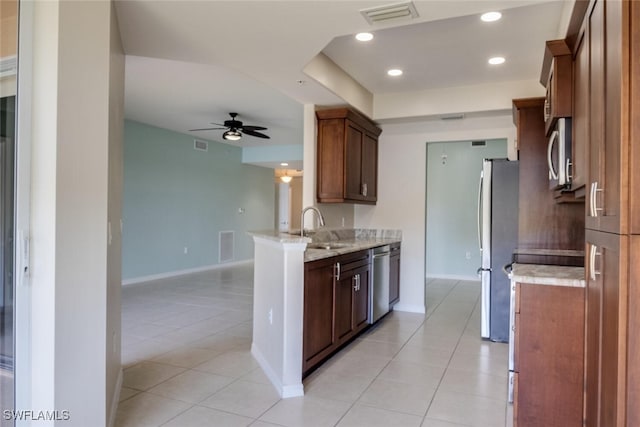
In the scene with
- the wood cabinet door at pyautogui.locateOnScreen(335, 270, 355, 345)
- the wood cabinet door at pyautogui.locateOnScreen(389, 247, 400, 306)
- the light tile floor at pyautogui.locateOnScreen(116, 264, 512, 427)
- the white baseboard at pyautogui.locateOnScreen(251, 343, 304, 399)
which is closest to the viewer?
the light tile floor at pyautogui.locateOnScreen(116, 264, 512, 427)

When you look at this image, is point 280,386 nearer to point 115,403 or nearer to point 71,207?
point 115,403

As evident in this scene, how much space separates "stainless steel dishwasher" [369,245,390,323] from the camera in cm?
441

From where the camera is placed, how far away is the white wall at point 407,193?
5.30 metres

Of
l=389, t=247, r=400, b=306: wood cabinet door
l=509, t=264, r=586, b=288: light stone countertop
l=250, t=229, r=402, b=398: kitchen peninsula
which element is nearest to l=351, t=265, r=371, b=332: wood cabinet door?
l=250, t=229, r=402, b=398: kitchen peninsula

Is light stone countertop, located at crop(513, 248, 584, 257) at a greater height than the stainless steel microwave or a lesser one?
lesser

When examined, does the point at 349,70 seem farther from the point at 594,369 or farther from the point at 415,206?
the point at 594,369

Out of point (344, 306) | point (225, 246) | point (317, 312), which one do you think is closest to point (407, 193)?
point (344, 306)

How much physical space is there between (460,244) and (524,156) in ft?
15.0

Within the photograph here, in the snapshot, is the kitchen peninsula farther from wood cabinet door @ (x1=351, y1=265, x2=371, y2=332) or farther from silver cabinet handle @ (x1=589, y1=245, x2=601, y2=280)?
silver cabinet handle @ (x1=589, y1=245, x2=601, y2=280)

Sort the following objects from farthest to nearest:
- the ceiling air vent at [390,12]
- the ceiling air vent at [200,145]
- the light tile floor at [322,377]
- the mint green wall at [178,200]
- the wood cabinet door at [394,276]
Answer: the ceiling air vent at [200,145] < the mint green wall at [178,200] < the wood cabinet door at [394,276] < the light tile floor at [322,377] < the ceiling air vent at [390,12]

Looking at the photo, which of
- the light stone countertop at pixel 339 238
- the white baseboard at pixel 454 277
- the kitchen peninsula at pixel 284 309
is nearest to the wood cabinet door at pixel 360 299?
the light stone countertop at pixel 339 238

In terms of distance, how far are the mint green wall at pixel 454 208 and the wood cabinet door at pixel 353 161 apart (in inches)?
131

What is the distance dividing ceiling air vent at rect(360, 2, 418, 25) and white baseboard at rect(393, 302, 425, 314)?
12.3ft

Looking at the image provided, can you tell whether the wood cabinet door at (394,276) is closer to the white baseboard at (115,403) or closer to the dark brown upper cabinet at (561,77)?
the dark brown upper cabinet at (561,77)
